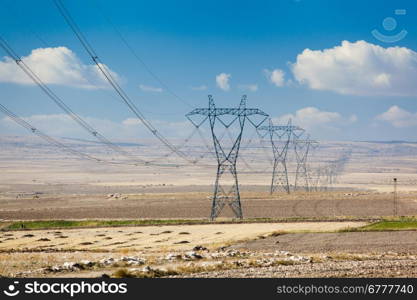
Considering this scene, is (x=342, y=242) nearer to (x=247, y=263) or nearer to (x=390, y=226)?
(x=390, y=226)

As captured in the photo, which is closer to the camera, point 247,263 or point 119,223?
point 247,263

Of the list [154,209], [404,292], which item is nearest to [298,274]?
[404,292]

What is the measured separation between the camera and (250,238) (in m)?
48.8

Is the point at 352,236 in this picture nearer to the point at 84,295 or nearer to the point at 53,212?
the point at 84,295

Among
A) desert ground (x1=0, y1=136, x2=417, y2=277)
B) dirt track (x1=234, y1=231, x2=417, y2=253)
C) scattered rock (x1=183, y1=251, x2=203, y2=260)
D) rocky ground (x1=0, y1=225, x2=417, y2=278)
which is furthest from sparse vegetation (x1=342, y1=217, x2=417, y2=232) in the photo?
scattered rock (x1=183, y1=251, x2=203, y2=260)

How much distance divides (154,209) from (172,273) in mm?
70974

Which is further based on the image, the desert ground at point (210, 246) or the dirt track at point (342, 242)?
the dirt track at point (342, 242)

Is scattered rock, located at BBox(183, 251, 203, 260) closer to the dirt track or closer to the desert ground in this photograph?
the desert ground

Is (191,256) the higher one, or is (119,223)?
(119,223)

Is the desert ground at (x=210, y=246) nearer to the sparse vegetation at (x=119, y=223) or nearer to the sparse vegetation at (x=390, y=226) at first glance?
the sparse vegetation at (x=119, y=223)

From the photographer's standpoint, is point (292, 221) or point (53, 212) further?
point (53, 212)

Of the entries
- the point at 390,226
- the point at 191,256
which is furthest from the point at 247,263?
the point at 390,226

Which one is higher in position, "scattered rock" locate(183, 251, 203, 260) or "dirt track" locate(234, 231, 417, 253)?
"dirt track" locate(234, 231, 417, 253)

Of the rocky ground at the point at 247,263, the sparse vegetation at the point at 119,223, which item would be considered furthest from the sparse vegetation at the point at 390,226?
the sparse vegetation at the point at 119,223
